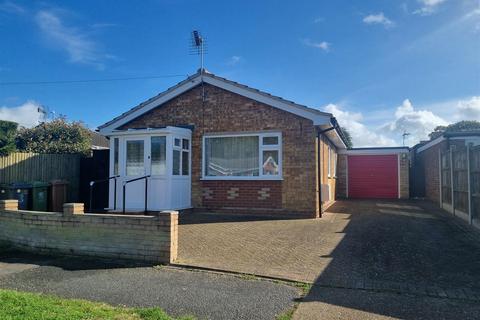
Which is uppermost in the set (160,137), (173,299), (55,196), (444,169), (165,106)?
(165,106)

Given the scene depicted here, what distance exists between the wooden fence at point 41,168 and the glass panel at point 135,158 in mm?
3293

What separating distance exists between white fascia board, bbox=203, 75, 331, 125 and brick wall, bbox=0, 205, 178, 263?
6.24 metres

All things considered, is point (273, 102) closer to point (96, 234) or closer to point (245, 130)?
point (245, 130)

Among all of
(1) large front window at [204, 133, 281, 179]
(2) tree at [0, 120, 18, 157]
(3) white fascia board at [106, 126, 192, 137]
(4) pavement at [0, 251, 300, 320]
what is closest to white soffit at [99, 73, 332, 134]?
(3) white fascia board at [106, 126, 192, 137]

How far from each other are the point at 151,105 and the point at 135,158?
220 centimetres

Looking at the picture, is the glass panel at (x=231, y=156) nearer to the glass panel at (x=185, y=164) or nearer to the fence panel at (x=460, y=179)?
the glass panel at (x=185, y=164)

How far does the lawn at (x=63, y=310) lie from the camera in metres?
3.67

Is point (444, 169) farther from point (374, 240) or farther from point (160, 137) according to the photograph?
point (160, 137)

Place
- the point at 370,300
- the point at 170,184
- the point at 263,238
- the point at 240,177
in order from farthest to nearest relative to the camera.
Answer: the point at 240,177 → the point at 170,184 → the point at 263,238 → the point at 370,300

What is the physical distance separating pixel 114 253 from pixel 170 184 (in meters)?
→ 4.78

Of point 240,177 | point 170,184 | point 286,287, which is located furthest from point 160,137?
point 286,287

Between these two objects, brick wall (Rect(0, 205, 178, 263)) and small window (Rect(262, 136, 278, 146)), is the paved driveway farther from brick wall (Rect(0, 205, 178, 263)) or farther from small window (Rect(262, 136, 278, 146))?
small window (Rect(262, 136, 278, 146))

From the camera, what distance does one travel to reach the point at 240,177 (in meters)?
11.6

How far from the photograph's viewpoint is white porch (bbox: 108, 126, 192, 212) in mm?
10969
